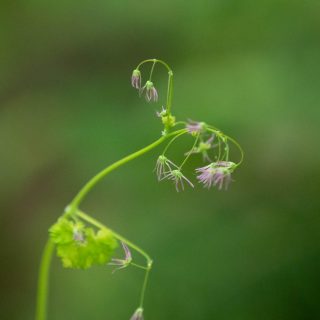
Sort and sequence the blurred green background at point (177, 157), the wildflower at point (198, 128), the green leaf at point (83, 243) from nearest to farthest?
the wildflower at point (198, 128) < the green leaf at point (83, 243) < the blurred green background at point (177, 157)

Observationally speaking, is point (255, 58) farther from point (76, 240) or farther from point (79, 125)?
point (76, 240)

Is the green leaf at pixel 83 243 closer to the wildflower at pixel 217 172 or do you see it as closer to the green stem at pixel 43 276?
the green stem at pixel 43 276

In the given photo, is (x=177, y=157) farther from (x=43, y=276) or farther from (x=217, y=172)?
(x=217, y=172)

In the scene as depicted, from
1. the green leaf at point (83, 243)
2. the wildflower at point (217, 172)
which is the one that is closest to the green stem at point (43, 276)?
the green leaf at point (83, 243)

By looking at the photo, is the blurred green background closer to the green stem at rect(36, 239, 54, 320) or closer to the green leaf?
the green stem at rect(36, 239, 54, 320)

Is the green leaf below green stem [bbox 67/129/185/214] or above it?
below

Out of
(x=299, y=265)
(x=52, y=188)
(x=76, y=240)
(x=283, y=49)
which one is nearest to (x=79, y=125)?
(x=52, y=188)

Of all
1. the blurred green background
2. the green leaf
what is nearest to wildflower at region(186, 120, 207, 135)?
the green leaf
